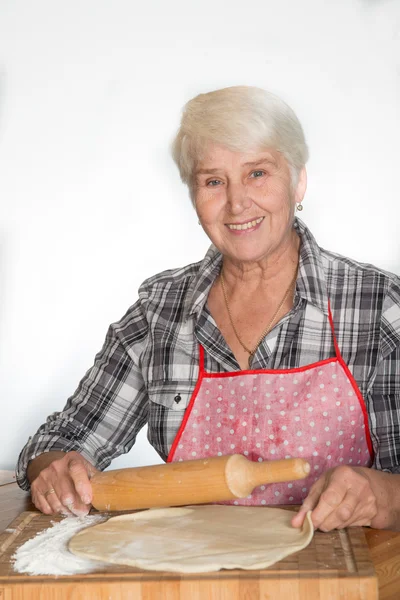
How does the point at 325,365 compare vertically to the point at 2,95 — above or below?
below

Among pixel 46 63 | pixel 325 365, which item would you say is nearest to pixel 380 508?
pixel 325 365

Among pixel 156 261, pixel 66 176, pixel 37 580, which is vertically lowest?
pixel 37 580

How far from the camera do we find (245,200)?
1666mm

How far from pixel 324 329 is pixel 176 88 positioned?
5.72ft

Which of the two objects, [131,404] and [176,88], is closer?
[131,404]

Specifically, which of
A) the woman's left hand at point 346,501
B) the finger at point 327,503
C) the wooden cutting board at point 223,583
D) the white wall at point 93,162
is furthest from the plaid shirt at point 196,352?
the white wall at point 93,162

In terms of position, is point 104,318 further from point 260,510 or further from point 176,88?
point 260,510

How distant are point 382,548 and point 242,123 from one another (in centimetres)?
85

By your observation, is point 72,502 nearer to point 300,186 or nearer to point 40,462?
point 40,462

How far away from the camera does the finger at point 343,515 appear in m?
1.23

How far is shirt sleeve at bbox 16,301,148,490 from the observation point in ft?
6.02

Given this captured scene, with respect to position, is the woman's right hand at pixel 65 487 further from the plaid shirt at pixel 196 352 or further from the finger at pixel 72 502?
the plaid shirt at pixel 196 352

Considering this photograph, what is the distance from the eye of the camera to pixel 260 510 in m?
1.40

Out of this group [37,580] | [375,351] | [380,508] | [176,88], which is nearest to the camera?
[37,580]
